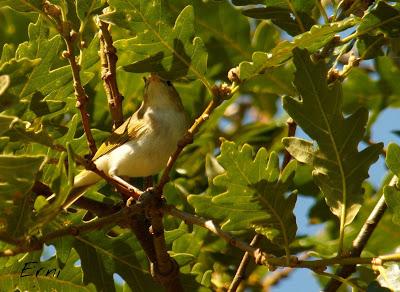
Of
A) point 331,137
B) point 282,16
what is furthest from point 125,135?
point 331,137

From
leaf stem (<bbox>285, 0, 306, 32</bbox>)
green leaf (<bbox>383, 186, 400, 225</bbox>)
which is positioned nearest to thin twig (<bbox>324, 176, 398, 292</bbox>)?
green leaf (<bbox>383, 186, 400, 225</bbox>)

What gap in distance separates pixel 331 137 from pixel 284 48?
14.8 inches

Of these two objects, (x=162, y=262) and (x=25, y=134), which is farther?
(x=162, y=262)

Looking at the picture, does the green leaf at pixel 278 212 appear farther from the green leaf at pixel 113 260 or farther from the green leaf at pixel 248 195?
the green leaf at pixel 113 260

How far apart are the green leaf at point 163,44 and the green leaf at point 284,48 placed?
221mm

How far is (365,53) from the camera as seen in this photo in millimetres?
3551

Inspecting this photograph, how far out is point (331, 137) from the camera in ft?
9.98

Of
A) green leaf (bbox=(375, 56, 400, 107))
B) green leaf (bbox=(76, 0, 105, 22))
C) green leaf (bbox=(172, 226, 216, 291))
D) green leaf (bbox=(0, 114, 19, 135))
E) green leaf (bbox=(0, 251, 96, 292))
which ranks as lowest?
green leaf (bbox=(172, 226, 216, 291))

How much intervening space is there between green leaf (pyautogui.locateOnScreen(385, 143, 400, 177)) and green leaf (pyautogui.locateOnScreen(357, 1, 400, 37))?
563 mm

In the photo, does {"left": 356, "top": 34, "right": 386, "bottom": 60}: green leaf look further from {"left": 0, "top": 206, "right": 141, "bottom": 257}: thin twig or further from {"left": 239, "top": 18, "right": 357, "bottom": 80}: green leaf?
{"left": 0, "top": 206, "right": 141, "bottom": 257}: thin twig

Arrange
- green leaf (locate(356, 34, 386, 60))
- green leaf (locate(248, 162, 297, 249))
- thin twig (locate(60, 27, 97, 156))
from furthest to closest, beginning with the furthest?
green leaf (locate(356, 34, 386, 60)), green leaf (locate(248, 162, 297, 249)), thin twig (locate(60, 27, 97, 156))

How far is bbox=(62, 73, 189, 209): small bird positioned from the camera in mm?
4172

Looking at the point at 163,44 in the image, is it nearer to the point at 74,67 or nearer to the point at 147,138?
the point at 74,67

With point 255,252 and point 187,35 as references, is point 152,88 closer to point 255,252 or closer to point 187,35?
point 187,35
